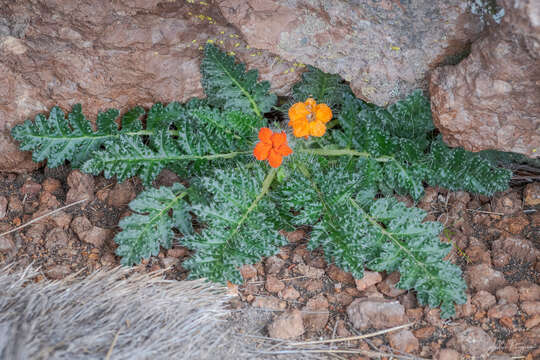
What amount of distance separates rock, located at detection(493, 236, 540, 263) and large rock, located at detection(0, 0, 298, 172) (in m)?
1.57

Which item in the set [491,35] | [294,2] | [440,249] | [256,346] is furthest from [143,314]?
[491,35]

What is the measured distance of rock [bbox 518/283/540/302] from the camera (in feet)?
8.18

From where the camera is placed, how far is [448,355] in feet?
7.65

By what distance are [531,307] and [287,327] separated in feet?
3.93

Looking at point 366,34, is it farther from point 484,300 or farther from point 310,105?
point 484,300

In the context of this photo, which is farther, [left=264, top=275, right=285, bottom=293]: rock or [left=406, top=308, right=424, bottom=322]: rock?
[left=264, top=275, right=285, bottom=293]: rock

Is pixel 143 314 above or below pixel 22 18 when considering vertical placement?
below

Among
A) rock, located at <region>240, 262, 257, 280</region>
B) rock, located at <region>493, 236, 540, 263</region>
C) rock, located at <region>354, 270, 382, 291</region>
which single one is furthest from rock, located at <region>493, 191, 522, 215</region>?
rock, located at <region>240, 262, 257, 280</region>

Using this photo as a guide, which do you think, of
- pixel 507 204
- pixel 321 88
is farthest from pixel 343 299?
pixel 321 88

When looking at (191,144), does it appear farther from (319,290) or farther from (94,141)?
(319,290)

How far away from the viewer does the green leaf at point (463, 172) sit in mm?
2852

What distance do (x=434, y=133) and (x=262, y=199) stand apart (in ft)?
4.19

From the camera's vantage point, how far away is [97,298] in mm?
2205

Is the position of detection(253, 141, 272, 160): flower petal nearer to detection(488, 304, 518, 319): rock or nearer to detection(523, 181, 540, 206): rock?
detection(488, 304, 518, 319): rock
